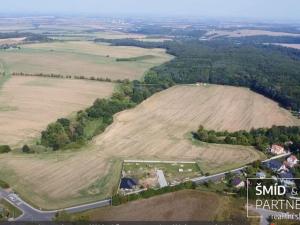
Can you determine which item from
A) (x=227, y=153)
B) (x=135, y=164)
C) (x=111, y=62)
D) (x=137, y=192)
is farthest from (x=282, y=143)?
(x=111, y=62)

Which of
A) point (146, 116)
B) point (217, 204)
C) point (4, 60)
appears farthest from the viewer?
point (4, 60)

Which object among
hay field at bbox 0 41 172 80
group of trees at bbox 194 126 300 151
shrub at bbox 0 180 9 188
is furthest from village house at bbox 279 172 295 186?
hay field at bbox 0 41 172 80

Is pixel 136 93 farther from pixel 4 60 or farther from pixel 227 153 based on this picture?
pixel 4 60

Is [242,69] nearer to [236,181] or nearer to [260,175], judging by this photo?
[260,175]

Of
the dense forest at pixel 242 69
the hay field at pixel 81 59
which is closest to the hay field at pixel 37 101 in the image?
the hay field at pixel 81 59

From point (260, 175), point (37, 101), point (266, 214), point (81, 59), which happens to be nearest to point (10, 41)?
point (81, 59)

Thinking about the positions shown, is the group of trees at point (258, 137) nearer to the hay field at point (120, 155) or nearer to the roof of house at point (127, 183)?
the hay field at point (120, 155)
